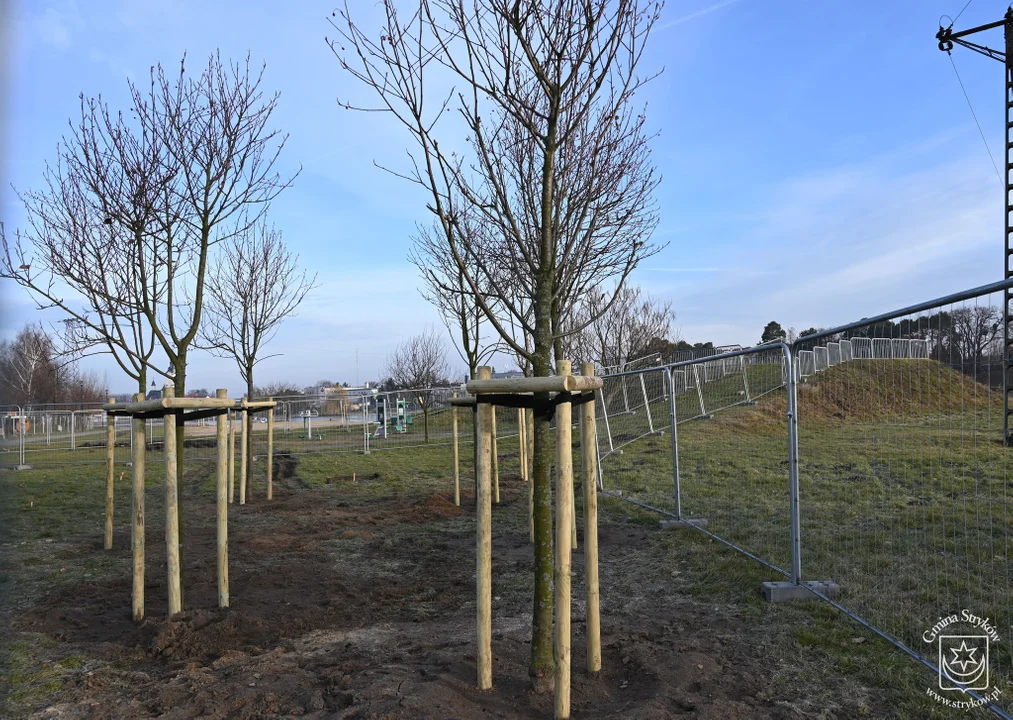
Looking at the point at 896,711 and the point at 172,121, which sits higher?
the point at 172,121

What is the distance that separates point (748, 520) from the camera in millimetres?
A: 7930

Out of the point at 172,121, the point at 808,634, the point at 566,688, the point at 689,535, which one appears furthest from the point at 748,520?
the point at 172,121

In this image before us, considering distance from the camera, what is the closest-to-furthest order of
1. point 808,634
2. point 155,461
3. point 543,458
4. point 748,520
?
point 543,458 < point 808,634 < point 748,520 < point 155,461

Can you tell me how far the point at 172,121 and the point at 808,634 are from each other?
7.45m

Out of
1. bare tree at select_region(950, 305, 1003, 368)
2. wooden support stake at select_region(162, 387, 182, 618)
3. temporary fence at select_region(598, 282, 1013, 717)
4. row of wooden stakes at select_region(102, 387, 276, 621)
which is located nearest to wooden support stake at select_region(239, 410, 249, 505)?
row of wooden stakes at select_region(102, 387, 276, 621)

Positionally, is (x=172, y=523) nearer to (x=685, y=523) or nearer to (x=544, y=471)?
(x=544, y=471)

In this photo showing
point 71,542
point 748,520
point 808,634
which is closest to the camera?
point 808,634

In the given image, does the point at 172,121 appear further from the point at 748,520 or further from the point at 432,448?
the point at 432,448

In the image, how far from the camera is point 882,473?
17.9 ft

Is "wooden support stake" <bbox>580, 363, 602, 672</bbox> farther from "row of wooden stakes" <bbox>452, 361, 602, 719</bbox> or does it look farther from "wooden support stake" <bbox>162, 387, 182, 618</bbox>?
"wooden support stake" <bbox>162, 387, 182, 618</bbox>

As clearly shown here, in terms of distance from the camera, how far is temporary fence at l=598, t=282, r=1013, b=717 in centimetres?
398

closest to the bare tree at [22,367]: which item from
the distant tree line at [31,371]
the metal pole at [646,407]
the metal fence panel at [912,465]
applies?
the distant tree line at [31,371]

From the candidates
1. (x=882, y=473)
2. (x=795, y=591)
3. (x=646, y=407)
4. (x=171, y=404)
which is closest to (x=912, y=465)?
(x=882, y=473)

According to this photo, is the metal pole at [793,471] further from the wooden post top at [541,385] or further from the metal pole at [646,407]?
the metal pole at [646,407]
